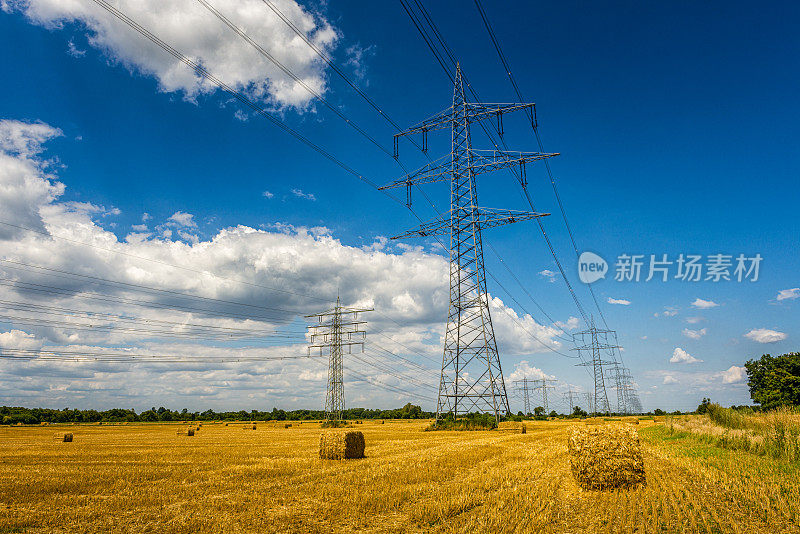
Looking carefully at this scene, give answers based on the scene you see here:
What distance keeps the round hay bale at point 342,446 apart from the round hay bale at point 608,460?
33.0 feet

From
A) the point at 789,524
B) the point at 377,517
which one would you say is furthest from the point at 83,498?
the point at 789,524

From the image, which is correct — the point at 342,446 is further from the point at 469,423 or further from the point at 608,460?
the point at 469,423

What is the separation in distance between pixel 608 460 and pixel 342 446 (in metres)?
11.1

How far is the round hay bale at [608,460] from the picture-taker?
1170 centimetres

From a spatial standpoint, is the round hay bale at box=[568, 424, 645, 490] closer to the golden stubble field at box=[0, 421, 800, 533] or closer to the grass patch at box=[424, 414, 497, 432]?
the golden stubble field at box=[0, 421, 800, 533]

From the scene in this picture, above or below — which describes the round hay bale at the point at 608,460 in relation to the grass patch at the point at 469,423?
above

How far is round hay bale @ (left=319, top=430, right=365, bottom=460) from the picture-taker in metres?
19.2

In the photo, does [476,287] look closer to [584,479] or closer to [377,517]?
[584,479]

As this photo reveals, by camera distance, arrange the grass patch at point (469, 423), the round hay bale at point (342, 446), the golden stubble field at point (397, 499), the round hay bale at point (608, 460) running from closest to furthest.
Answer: the golden stubble field at point (397, 499)
the round hay bale at point (608, 460)
the round hay bale at point (342, 446)
the grass patch at point (469, 423)

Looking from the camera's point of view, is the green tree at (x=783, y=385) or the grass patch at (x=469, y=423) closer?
the grass patch at (x=469, y=423)

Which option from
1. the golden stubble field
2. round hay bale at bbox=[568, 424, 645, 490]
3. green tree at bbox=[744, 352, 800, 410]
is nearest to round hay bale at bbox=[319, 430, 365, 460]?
the golden stubble field

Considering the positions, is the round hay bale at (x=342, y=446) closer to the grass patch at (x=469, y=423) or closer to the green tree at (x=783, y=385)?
the grass patch at (x=469, y=423)

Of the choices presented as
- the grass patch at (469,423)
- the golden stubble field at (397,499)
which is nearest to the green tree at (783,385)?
the grass patch at (469,423)

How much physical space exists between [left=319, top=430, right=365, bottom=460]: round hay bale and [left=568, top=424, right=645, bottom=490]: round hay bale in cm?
1006
